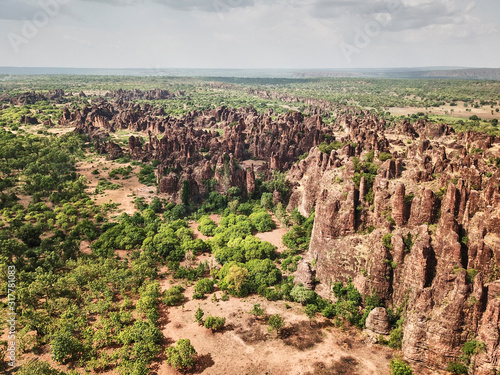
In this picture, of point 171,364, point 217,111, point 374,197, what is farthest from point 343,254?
point 217,111

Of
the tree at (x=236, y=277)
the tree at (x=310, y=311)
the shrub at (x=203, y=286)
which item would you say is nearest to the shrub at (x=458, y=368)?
the tree at (x=310, y=311)

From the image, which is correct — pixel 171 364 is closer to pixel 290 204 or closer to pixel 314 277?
pixel 314 277

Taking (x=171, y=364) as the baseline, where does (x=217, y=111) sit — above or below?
above

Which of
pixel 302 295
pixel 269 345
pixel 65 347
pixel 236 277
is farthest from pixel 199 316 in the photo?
pixel 65 347

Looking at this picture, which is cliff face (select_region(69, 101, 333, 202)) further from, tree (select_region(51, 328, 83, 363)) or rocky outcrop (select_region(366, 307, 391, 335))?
rocky outcrop (select_region(366, 307, 391, 335))

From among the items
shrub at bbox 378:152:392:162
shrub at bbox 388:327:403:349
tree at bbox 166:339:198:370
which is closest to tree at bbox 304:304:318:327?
shrub at bbox 388:327:403:349

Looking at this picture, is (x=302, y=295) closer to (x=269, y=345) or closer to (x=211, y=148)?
(x=269, y=345)
